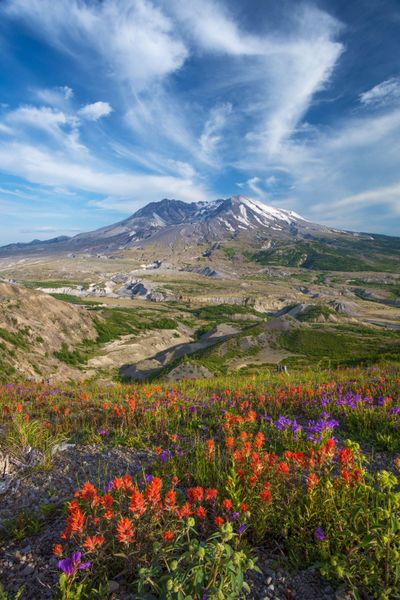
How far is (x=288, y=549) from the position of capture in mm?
3811

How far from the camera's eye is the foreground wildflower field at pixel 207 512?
10.2 ft

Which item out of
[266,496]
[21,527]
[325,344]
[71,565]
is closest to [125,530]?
[71,565]

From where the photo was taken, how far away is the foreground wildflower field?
3.10m

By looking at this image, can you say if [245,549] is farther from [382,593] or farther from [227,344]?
[227,344]

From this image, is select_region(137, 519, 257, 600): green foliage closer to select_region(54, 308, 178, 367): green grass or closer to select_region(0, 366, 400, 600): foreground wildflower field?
select_region(0, 366, 400, 600): foreground wildflower field

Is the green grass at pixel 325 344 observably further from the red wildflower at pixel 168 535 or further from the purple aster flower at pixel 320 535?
the red wildflower at pixel 168 535

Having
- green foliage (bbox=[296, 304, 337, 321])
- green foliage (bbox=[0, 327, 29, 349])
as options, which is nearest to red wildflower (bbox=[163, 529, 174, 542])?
green foliage (bbox=[0, 327, 29, 349])

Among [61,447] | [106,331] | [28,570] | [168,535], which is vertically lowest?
[106,331]

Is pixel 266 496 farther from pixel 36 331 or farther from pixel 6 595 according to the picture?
pixel 36 331

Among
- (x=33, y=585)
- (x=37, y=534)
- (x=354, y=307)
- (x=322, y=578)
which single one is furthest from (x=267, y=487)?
(x=354, y=307)

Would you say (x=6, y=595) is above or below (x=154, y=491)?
below

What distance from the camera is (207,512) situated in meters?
4.33

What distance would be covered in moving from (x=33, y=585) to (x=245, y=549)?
7.41ft

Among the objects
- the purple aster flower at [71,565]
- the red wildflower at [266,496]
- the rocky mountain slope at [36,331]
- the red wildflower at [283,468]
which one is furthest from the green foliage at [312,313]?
the purple aster flower at [71,565]
